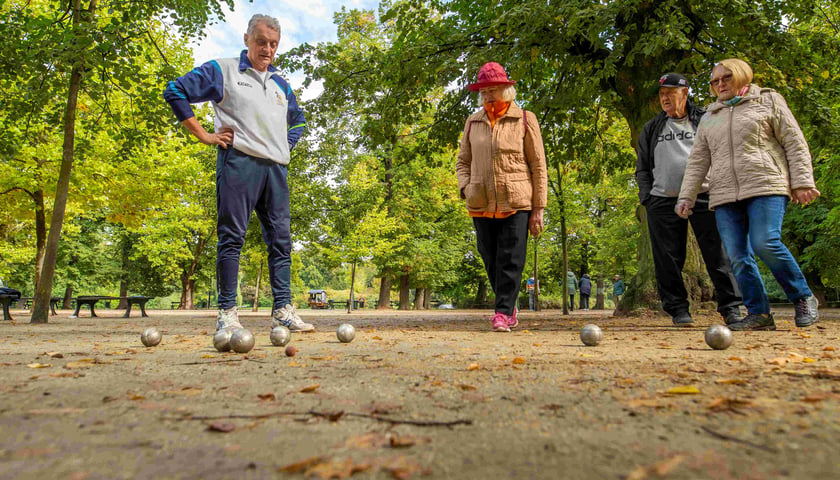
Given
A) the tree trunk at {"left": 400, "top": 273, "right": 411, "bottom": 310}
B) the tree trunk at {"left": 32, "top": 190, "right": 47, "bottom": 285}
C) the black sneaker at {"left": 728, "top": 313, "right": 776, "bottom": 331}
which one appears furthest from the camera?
the tree trunk at {"left": 400, "top": 273, "right": 411, "bottom": 310}

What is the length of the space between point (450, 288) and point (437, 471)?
133ft

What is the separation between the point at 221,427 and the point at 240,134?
391cm

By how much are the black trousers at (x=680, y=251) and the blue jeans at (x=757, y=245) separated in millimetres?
423

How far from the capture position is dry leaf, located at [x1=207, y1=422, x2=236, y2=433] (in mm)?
1598

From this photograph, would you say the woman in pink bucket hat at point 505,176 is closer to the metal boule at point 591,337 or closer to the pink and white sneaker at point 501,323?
the pink and white sneaker at point 501,323

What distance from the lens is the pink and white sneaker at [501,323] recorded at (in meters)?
5.82

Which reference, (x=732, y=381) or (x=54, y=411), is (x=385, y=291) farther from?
(x=54, y=411)

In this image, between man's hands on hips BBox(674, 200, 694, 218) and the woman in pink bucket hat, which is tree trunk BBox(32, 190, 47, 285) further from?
man's hands on hips BBox(674, 200, 694, 218)

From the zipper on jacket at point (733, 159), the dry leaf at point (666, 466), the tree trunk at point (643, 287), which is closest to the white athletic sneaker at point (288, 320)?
the zipper on jacket at point (733, 159)

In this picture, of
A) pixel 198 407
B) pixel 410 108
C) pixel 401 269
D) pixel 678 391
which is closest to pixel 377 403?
pixel 198 407

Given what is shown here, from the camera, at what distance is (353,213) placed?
17516 millimetres

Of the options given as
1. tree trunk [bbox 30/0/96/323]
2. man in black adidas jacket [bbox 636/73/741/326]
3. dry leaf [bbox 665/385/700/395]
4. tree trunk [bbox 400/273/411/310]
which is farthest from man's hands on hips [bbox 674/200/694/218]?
tree trunk [bbox 400/273/411/310]

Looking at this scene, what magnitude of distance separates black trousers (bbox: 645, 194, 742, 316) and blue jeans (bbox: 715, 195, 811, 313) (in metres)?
0.42

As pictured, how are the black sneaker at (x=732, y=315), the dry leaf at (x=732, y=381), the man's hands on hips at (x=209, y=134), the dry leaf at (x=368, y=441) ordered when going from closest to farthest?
the dry leaf at (x=368, y=441), the dry leaf at (x=732, y=381), the man's hands on hips at (x=209, y=134), the black sneaker at (x=732, y=315)
